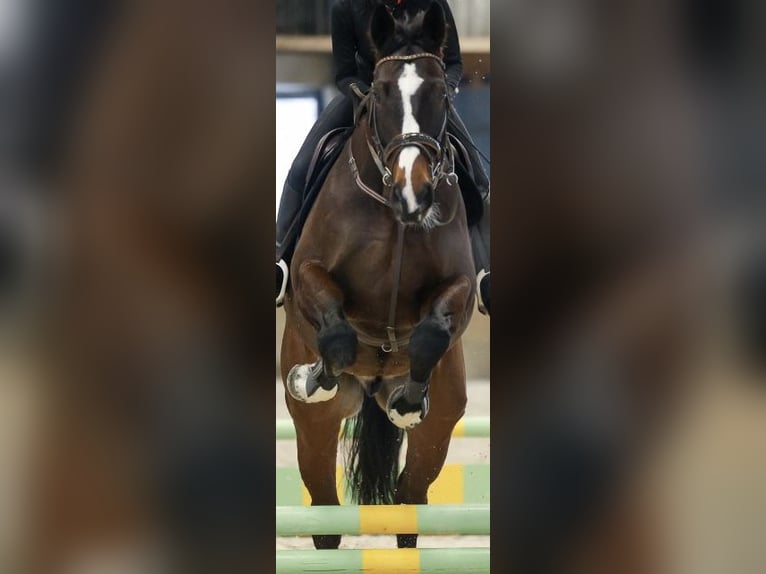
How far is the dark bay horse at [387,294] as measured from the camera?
1102mm

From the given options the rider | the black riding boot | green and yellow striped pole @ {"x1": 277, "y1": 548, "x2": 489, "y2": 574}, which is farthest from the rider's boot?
green and yellow striped pole @ {"x1": 277, "y1": 548, "x2": 489, "y2": 574}

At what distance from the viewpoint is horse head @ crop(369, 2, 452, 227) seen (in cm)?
109

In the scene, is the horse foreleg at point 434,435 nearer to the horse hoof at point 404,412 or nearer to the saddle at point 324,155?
the horse hoof at point 404,412

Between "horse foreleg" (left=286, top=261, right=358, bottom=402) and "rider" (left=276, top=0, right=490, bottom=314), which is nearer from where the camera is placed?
"rider" (left=276, top=0, right=490, bottom=314)

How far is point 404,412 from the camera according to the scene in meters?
1.21

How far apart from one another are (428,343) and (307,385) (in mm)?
162

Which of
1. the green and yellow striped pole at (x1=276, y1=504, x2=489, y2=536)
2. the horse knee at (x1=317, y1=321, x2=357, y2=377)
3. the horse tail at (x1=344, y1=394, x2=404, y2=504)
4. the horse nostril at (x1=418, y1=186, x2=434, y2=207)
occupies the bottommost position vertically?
the green and yellow striped pole at (x1=276, y1=504, x2=489, y2=536)

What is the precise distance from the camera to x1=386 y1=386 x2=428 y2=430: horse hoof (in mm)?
1206

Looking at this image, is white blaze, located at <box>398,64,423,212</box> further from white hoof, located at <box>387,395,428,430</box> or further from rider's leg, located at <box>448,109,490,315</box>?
white hoof, located at <box>387,395,428,430</box>

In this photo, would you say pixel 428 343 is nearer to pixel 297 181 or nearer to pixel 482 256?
pixel 482 256

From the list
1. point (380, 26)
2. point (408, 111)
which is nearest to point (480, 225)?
point (408, 111)

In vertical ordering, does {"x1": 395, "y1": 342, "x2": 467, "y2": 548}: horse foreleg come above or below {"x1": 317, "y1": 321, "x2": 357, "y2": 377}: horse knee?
below

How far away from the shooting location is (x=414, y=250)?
1.23 meters

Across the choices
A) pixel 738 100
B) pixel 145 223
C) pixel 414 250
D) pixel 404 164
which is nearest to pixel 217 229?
pixel 145 223
